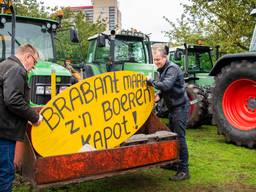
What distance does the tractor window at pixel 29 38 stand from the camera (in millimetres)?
7320

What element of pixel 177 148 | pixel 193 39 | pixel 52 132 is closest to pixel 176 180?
pixel 177 148

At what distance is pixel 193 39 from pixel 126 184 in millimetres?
18145

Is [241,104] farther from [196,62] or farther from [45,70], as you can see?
[196,62]

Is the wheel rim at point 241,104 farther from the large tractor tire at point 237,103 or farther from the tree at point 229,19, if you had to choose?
the tree at point 229,19

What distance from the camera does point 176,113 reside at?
5297 millimetres

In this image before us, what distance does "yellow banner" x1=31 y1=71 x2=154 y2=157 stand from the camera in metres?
4.07

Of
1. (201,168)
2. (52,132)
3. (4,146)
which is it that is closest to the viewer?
(4,146)

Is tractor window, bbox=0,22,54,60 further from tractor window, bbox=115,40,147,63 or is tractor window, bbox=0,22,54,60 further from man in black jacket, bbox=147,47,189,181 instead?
man in black jacket, bbox=147,47,189,181

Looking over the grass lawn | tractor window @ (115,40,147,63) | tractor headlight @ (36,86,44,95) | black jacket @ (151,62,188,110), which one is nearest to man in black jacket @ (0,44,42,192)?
the grass lawn

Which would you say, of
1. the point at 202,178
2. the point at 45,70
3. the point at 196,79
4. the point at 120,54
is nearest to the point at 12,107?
the point at 202,178

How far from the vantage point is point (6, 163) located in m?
3.78

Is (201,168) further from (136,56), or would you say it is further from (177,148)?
(136,56)

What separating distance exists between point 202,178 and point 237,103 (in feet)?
8.73

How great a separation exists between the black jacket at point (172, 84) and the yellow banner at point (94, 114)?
21 cm
